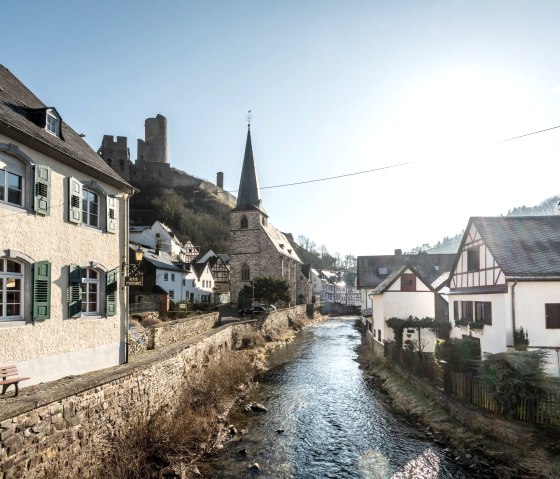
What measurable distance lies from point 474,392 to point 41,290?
13.5m

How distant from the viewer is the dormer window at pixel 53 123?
37.2ft

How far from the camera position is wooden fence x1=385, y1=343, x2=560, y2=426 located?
1148 centimetres

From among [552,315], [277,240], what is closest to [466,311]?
[552,315]

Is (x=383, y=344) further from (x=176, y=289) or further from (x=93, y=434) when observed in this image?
(x=176, y=289)

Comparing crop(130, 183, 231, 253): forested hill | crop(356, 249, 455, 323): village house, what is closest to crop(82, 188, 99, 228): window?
crop(356, 249, 455, 323): village house

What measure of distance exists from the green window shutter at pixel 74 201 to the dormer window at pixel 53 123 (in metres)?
1.68

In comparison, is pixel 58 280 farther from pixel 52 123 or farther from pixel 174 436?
pixel 174 436

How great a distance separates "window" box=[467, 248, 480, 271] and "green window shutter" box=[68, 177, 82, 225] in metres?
17.4

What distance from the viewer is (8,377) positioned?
29.5ft

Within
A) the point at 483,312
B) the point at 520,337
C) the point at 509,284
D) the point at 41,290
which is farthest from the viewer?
the point at 483,312

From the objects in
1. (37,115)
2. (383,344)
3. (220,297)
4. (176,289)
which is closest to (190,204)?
(220,297)

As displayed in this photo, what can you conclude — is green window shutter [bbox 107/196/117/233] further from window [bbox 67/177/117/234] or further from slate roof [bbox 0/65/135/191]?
slate roof [bbox 0/65/135/191]

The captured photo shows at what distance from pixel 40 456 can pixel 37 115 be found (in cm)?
860

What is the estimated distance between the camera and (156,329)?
17750 millimetres
